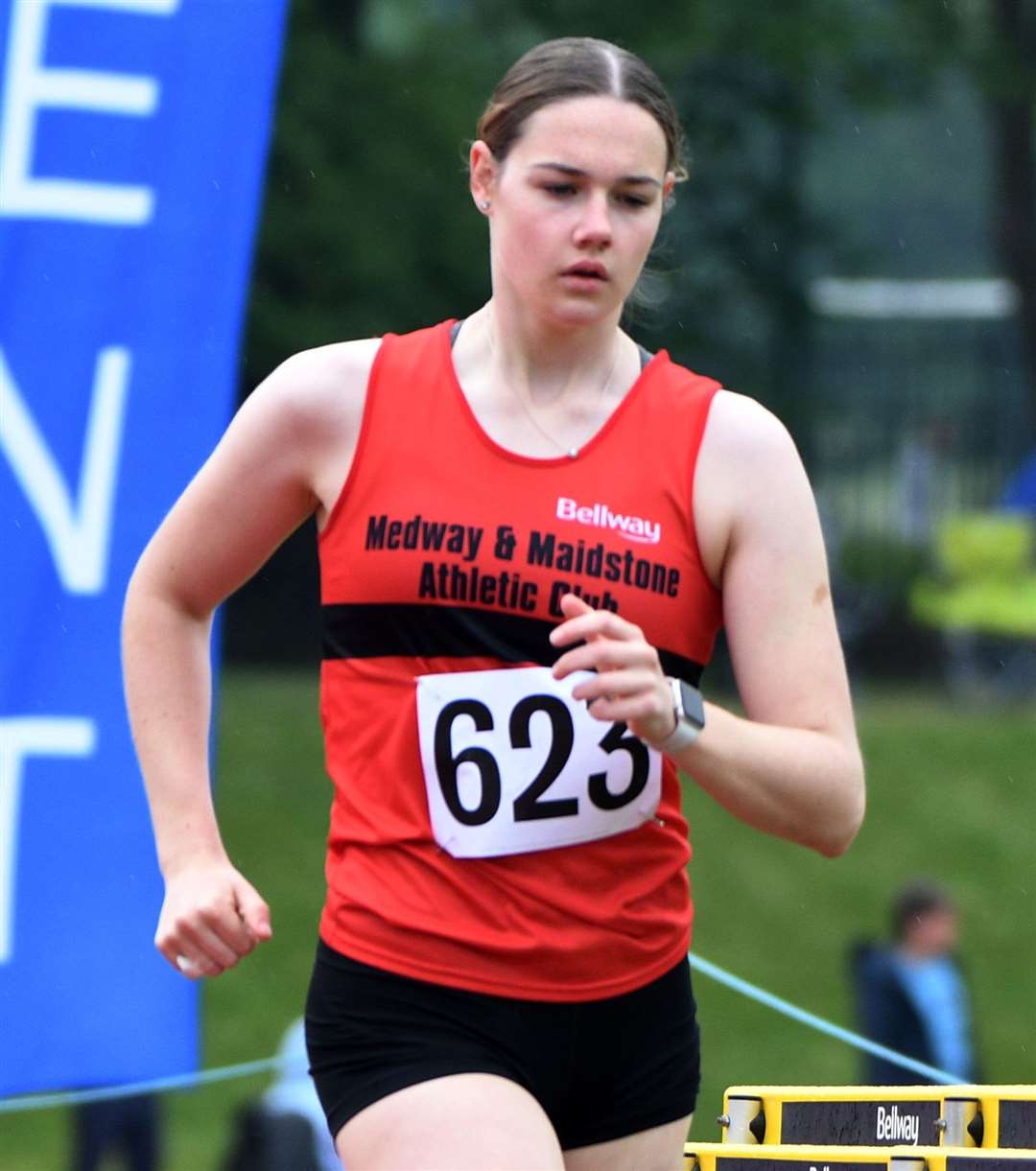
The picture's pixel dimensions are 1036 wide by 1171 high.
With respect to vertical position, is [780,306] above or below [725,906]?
above

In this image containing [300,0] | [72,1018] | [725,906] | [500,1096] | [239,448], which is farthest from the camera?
[300,0]

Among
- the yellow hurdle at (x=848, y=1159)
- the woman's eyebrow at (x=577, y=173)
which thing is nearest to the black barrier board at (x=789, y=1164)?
the yellow hurdle at (x=848, y=1159)

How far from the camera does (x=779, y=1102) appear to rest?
4.02 m

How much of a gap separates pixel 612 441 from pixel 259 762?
469 inches

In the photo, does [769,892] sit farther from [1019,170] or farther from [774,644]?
[774,644]

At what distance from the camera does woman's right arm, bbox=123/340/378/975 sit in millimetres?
3213

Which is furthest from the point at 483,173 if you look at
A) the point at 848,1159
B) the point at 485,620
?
the point at 848,1159

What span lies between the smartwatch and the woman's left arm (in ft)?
0.12

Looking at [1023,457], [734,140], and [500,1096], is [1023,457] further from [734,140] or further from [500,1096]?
[500,1096]

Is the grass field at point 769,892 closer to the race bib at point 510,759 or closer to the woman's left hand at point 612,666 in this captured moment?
the race bib at point 510,759

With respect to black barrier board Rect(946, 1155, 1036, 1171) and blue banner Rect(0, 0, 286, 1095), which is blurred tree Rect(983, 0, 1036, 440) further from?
black barrier board Rect(946, 1155, 1036, 1171)

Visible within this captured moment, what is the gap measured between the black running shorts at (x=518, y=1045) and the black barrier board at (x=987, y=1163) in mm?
363

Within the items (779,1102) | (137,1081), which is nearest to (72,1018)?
(137,1081)

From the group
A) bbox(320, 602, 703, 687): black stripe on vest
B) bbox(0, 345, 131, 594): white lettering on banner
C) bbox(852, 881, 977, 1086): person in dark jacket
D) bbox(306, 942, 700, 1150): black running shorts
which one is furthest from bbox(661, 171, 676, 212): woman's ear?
bbox(852, 881, 977, 1086): person in dark jacket
